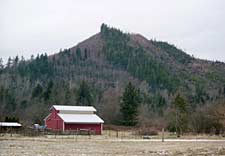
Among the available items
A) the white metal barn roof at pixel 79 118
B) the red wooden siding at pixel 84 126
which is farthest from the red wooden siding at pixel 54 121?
the red wooden siding at pixel 84 126

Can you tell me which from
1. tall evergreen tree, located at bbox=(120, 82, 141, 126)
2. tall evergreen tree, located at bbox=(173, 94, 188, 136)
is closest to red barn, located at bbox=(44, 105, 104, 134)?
tall evergreen tree, located at bbox=(173, 94, 188, 136)

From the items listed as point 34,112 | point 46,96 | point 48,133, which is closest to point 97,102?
point 46,96

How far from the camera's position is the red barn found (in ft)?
229

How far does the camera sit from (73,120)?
2766 inches

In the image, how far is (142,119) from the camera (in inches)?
3907

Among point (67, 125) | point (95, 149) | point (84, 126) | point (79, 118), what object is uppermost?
point (79, 118)

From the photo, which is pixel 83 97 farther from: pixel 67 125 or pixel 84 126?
pixel 67 125

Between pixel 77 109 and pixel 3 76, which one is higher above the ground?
pixel 3 76

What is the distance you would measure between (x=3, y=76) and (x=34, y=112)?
A: 215ft

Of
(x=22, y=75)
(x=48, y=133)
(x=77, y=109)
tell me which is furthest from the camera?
(x=22, y=75)

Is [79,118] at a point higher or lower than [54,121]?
higher

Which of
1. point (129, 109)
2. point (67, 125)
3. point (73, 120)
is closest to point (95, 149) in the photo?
point (67, 125)

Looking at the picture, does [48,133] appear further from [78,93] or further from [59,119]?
[78,93]

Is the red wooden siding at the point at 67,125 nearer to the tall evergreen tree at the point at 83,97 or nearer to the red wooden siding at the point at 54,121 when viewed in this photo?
the red wooden siding at the point at 54,121
